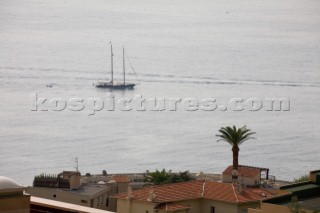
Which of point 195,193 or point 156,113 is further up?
point 156,113

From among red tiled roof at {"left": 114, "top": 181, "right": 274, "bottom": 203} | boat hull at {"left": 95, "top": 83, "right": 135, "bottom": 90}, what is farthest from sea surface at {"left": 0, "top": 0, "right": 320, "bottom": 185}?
red tiled roof at {"left": 114, "top": 181, "right": 274, "bottom": 203}

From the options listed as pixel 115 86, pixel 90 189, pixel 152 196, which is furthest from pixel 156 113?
pixel 152 196

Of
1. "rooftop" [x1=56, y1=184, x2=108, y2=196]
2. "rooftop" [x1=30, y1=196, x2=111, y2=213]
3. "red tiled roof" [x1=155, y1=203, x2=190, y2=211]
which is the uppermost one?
"rooftop" [x1=30, y1=196, x2=111, y2=213]

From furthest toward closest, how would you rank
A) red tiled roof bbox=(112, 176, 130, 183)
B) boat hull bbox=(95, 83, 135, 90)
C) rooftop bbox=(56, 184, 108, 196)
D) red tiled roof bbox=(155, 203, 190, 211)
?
boat hull bbox=(95, 83, 135, 90) → red tiled roof bbox=(112, 176, 130, 183) → rooftop bbox=(56, 184, 108, 196) → red tiled roof bbox=(155, 203, 190, 211)

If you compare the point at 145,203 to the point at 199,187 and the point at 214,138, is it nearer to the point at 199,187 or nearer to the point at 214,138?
the point at 199,187

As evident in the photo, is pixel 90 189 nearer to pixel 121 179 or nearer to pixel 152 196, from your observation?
pixel 121 179

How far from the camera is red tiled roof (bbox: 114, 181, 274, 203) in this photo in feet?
117

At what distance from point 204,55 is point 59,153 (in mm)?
94439

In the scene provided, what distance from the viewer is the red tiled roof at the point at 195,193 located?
35.5 metres

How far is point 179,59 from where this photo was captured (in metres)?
174

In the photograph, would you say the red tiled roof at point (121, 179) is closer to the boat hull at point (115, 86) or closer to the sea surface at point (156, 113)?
the sea surface at point (156, 113)

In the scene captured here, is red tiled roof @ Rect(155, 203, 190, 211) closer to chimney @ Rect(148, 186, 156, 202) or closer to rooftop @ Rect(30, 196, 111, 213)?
chimney @ Rect(148, 186, 156, 202)

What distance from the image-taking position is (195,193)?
120 feet

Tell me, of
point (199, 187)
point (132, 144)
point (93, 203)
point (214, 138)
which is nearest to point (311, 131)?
point (214, 138)
